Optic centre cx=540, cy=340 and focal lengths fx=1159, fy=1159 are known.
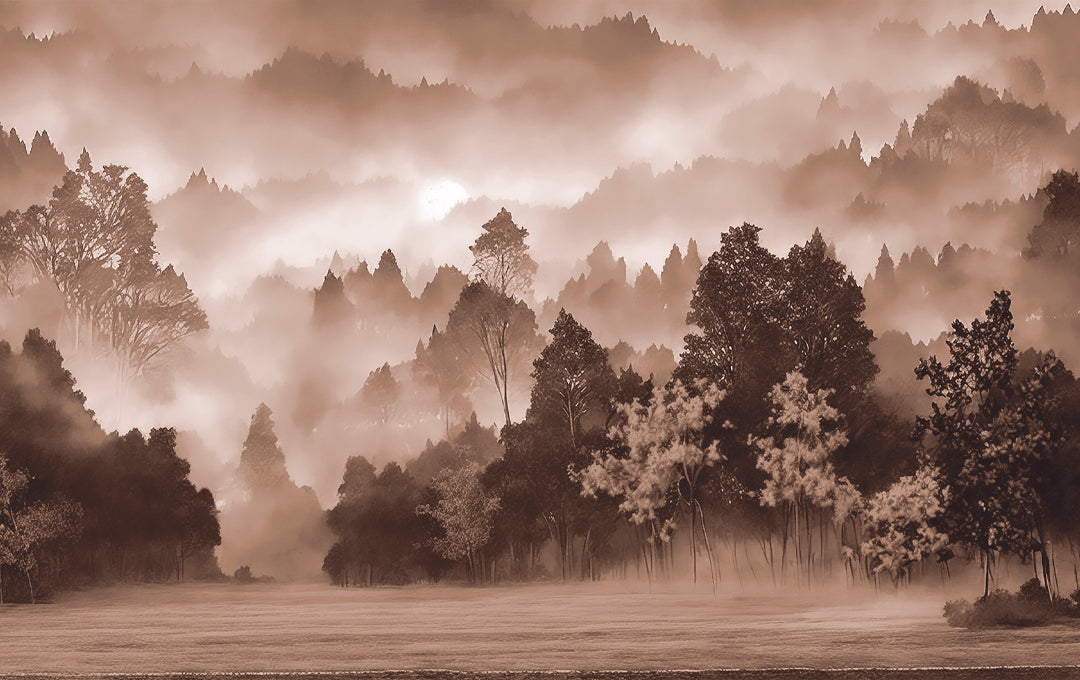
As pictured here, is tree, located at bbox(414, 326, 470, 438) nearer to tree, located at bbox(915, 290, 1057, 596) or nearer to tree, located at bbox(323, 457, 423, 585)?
tree, located at bbox(323, 457, 423, 585)

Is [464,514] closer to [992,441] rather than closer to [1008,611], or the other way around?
[992,441]

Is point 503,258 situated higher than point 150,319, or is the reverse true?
point 503,258

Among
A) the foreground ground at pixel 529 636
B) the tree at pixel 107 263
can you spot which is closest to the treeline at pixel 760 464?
the foreground ground at pixel 529 636

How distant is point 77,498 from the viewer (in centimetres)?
9038

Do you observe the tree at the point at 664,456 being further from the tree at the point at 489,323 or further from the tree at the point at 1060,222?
the tree at the point at 1060,222

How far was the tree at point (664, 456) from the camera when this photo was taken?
72500 millimetres

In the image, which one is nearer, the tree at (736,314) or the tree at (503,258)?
the tree at (736,314)

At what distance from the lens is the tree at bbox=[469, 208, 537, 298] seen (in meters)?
113

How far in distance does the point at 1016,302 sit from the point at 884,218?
252ft

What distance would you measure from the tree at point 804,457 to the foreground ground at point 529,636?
18.5ft

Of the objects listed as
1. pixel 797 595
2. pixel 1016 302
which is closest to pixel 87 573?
pixel 797 595

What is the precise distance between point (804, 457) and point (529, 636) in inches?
1099

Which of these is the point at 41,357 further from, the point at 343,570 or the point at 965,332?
the point at 965,332

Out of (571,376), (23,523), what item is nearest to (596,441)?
(571,376)
